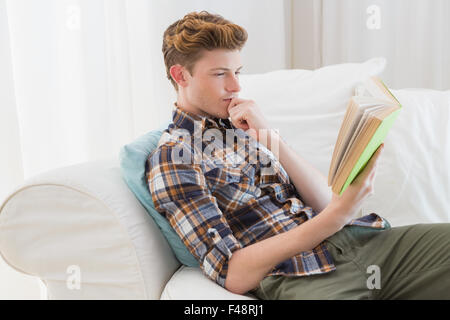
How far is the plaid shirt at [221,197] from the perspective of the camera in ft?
3.36

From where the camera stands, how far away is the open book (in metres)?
0.81

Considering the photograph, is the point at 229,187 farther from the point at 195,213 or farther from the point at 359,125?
the point at 359,125

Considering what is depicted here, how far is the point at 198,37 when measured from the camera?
1140 millimetres

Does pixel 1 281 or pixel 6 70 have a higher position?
pixel 6 70

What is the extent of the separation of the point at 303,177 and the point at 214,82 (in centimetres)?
30

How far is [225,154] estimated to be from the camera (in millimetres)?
1190

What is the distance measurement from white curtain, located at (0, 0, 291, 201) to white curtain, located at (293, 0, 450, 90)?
59 cm

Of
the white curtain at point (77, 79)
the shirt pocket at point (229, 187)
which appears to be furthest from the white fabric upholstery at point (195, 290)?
the white curtain at point (77, 79)

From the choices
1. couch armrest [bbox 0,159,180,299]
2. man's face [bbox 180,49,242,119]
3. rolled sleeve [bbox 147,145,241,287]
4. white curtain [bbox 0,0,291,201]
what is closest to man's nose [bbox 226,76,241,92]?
man's face [bbox 180,49,242,119]

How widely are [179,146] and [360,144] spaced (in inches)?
16.0

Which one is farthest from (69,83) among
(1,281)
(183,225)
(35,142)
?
(183,225)

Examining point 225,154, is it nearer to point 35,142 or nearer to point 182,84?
point 182,84
